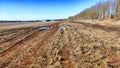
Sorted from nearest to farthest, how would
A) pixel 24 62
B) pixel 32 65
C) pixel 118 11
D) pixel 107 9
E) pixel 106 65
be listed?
pixel 106 65
pixel 32 65
pixel 24 62
pixel 118 11
pixel 107 9

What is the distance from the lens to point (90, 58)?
9539mm

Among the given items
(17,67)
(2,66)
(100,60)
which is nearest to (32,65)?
(17,67)

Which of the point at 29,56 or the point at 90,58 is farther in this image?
the point at 29,56

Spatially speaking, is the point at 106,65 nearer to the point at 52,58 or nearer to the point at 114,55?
the point at 114,55

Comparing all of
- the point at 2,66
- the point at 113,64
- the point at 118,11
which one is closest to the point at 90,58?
the point at 113,64

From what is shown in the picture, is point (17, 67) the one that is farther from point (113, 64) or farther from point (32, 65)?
point (113, 64)

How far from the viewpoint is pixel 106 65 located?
8.16 m

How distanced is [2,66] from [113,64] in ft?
16.5

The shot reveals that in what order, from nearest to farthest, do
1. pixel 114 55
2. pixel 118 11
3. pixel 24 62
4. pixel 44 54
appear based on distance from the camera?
pixel 24 62 → pixel 114 55 → pixel 44 54 → pixel 118 11

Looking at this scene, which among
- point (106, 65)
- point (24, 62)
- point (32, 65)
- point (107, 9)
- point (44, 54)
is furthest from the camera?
point (107, 9)

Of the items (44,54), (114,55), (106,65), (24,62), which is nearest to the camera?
(106,65)

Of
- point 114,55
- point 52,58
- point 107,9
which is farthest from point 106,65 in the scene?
point 107,9

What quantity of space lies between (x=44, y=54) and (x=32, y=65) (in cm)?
233

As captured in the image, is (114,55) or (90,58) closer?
(90,58)
